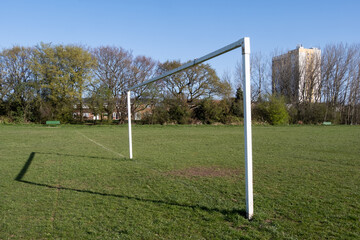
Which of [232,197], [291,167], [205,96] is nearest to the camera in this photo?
[232,197]

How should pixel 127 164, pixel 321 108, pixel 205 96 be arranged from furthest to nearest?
pixel 321 108
pixel 205 96
pixel 127 164

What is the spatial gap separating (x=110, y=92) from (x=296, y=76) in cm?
2892

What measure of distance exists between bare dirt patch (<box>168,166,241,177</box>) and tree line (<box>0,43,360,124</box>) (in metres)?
24.1

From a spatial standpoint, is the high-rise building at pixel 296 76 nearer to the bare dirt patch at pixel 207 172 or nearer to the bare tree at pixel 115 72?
the bare tree at pixel 115 72

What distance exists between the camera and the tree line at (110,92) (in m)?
29.9

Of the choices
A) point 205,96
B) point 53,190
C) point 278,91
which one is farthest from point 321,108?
point 53,190

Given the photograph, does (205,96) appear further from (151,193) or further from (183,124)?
(151,193)

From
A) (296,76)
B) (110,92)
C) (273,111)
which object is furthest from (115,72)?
(296,76)

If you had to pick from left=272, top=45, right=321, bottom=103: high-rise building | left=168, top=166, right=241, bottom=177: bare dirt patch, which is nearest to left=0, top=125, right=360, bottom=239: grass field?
left=168, top=166, right=241, bottom=177: bare dirt patch

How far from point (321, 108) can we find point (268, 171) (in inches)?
1392

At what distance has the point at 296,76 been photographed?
138 ft

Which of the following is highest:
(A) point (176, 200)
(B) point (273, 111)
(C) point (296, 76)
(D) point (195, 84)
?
(C) point (296, 76)

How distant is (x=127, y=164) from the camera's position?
8.07 m

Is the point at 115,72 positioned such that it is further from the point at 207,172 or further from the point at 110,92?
the point at 207,172
